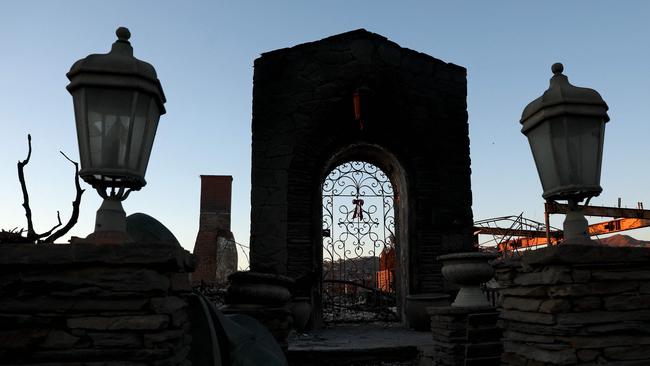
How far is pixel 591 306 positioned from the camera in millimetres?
2547

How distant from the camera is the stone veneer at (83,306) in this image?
1981 mm

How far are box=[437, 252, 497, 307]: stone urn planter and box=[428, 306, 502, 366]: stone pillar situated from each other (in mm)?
146

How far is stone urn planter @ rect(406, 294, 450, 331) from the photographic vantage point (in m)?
7.25

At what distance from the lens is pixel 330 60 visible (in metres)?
8.21

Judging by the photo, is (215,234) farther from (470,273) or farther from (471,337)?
(471,337)

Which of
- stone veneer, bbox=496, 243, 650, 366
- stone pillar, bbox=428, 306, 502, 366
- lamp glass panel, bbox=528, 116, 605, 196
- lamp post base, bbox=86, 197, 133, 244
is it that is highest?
lamp glass panel, bbox=528, 116, 605, 196

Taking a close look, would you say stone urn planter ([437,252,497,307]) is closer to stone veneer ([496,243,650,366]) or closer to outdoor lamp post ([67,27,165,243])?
stone veneer ([496,243,650,366])

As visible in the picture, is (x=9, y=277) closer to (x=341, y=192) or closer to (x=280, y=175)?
(x=280, y=175)

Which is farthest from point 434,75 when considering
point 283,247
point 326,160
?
point 283,247

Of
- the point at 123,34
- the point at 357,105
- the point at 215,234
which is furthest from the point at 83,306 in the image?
the point at 215,234

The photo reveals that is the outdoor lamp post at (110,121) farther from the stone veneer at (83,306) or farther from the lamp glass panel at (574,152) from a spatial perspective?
the lamp glass panel at (574,152)

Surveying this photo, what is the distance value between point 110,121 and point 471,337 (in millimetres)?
3882

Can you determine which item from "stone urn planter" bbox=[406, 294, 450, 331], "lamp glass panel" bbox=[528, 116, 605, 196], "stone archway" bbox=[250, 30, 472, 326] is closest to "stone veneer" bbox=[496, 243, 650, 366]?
"lamp glass panel" bbox=[528, 116, 605, 196]

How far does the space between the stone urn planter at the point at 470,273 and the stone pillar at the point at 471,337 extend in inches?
5.7
